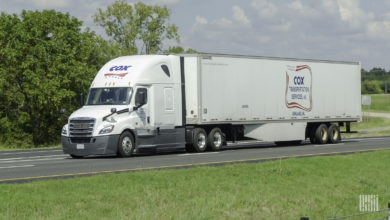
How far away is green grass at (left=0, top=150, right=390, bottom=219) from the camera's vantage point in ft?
37.7

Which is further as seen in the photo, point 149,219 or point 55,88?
point 55,88

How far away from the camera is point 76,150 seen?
21.8m

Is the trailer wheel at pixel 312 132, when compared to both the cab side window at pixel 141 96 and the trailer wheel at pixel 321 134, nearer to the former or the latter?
the trailer wheel at pixel 321 134

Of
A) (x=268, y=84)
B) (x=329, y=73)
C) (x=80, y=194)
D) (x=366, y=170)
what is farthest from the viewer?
(x=329, y=73)

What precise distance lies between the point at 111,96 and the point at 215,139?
212 inches

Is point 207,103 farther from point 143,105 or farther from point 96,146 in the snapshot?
point 96,146

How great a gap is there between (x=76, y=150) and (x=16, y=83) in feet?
95.9

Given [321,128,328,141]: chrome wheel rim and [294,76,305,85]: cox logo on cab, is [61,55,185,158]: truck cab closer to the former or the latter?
[294,76,305,85]: cox logo on cab

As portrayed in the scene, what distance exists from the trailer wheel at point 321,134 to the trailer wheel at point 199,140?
7.34m

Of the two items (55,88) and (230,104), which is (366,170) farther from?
(55,88)

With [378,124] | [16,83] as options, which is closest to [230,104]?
[16,83]

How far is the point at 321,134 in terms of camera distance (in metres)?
31.2

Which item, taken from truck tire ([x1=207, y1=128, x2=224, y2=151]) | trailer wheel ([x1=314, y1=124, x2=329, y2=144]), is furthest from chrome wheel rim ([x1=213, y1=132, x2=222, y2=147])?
trailer wheel ([x1=314, y1=124, x2=329, y2=144])

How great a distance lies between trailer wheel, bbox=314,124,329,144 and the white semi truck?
0.05 metres
